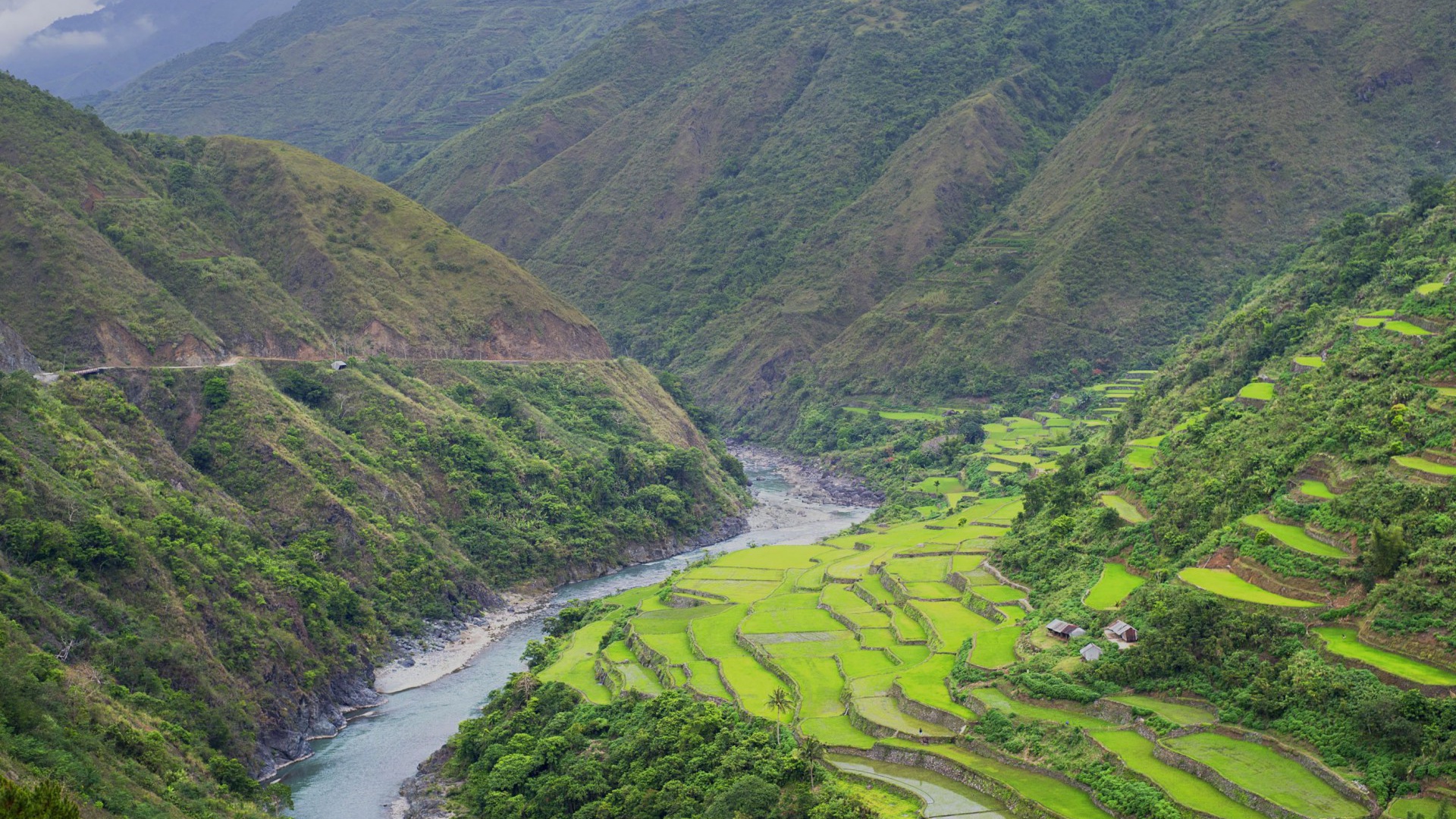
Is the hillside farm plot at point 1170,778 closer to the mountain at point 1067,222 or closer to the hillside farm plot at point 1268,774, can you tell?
the hillside farm plot at point 1268,774

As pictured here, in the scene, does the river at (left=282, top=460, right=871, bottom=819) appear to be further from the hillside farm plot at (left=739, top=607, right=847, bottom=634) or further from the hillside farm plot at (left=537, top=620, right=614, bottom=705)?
the hillside farm plot at (left=739, top=607, right=847, bottom=634)

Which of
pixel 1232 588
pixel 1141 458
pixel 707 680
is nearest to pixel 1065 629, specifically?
pixel 1232 588

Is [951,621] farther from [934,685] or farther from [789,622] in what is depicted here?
[934,685]

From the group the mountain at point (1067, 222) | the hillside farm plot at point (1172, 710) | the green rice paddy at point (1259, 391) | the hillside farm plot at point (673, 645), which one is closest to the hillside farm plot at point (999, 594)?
the hillside farm plot at point (673, 645)

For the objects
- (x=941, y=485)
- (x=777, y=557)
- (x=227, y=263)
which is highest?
(x=227, y=263)

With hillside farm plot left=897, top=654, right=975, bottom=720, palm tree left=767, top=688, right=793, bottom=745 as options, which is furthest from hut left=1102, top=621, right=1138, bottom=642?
palm tree left=767, top=688, right=793, bottom=745

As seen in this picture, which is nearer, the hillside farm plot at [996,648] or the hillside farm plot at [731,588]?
the hillside farm plot at [996,648]

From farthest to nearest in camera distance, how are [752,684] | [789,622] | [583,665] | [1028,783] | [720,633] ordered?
[583,665], [720,633], [789,622], [752,684], [1028,783]
